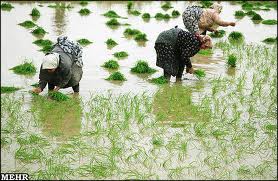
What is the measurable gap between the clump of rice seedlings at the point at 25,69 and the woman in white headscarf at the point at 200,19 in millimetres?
3600

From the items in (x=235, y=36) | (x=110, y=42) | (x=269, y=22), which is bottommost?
(x=110, y=42)

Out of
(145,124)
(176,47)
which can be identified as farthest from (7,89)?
(176,47)

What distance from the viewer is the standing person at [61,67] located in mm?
7238

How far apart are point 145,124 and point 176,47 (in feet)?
8.57

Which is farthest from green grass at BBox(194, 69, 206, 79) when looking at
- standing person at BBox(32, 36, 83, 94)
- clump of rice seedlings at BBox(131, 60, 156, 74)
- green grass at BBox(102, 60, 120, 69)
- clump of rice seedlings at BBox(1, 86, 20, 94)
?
clump of rice seedlings at BBox(1, 86, 20, 94)

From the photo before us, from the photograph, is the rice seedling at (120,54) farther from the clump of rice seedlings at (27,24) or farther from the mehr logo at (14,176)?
the mehr logo at (14,176)

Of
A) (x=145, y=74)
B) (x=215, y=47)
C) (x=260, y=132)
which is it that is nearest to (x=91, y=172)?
(x=260, y=132)

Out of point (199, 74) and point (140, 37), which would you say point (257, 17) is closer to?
point (140, 37)

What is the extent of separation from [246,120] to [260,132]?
1.64ft

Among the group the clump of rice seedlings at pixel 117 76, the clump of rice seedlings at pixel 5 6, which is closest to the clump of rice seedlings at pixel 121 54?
the clump of rice seedlings at pixel 117 76

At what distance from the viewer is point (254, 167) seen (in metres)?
5.49

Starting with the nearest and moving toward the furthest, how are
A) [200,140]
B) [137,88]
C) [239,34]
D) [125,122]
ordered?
[200,140]
[125,122]
[137,88]
[239,34]

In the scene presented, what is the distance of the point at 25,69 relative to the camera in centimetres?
921

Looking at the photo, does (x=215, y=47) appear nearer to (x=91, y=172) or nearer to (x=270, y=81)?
(x=270, y=81)
